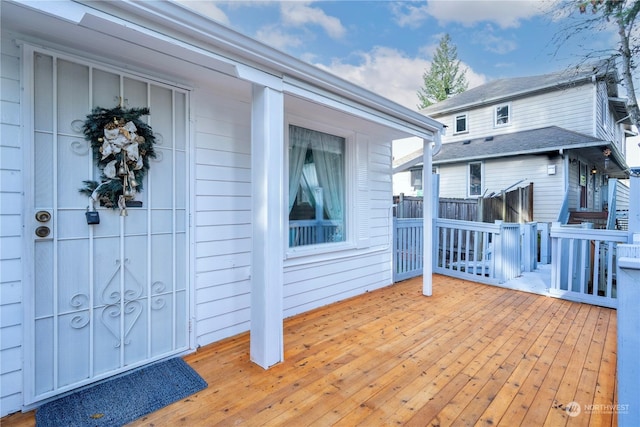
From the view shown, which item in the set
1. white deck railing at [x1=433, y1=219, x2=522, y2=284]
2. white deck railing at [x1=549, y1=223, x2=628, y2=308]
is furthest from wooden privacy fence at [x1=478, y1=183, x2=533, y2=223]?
white deck railing at [x1=549, y1=223, x2=628, y2=308]

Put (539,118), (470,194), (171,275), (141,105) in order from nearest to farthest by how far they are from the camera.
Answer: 1. (141,105)
2. (171,275)
3. (539,118)
4. (470,194)

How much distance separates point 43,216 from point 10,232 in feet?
0.57

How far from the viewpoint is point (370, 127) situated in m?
3.86

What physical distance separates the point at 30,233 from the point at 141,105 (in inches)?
44.6

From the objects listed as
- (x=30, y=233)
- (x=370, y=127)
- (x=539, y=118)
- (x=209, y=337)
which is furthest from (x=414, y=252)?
(x=539, y=118)

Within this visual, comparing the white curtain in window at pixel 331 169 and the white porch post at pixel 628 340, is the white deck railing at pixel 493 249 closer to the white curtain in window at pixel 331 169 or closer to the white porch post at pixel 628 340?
the white curtain in window at pixel 331 169

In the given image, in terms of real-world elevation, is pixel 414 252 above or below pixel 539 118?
below

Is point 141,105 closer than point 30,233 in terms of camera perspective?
No

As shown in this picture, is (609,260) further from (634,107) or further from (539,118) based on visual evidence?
(539,118)

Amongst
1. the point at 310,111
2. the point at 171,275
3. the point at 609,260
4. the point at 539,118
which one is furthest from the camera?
the point at 539,118

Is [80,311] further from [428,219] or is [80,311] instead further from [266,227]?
[428,219]

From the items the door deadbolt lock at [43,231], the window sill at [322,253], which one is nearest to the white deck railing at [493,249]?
the window sill at [322,253]

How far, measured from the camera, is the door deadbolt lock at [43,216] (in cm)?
185

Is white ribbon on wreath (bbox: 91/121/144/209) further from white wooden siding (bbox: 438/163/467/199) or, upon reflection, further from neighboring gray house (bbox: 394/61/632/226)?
white wooden siding (bbox: 438/163/467/199)
